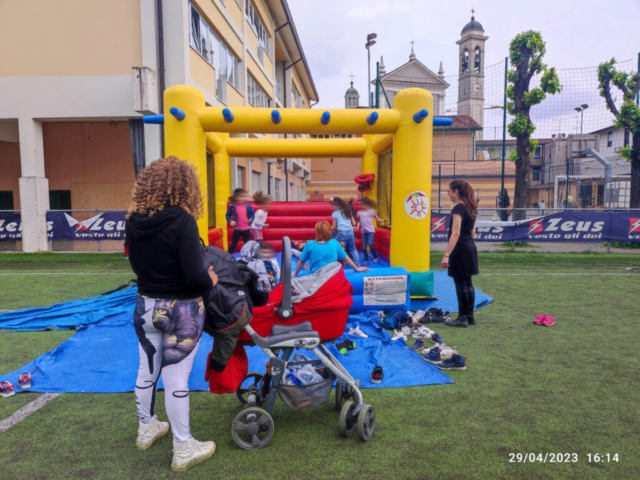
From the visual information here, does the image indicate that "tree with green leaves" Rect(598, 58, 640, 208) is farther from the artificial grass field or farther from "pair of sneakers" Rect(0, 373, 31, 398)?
"pair of sneakers" Rect(0, 373, 31, 398)

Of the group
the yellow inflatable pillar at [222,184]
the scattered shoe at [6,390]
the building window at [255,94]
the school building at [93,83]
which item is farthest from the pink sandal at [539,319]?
the building window at [255,94]

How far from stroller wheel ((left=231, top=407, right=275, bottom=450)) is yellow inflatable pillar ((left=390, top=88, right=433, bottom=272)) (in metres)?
4.47

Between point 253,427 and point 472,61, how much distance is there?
69565mm

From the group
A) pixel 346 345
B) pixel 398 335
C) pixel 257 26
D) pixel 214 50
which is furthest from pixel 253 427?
pixel 257 26

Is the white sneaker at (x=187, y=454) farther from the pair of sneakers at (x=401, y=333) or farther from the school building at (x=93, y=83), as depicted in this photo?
the school building at (x=93, y=83)

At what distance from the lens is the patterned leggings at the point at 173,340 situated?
8.62 feet

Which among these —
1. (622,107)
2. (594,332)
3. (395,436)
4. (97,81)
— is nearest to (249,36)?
(97,81)

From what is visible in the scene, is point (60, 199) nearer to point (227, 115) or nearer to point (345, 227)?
point (227, 115)

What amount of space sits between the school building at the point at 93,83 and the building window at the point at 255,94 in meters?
2.38

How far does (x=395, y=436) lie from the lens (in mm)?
3080

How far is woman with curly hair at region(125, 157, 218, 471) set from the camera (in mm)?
2564

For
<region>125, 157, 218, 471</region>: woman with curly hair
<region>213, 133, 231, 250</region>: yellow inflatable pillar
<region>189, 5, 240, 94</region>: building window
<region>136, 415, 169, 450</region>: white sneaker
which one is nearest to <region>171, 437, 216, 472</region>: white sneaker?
<region>125, 157, 218, 471</region>: woman with curly hair
